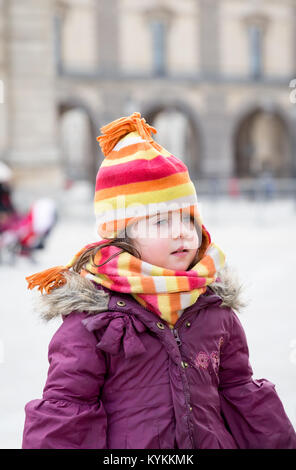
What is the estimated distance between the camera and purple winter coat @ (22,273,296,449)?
6.94ft

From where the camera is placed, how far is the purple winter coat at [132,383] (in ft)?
6.94

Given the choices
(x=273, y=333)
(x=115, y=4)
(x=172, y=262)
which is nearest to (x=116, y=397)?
(x=172, y=262)

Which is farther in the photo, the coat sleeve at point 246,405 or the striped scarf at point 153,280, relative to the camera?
the coat sleeve at point 246,405

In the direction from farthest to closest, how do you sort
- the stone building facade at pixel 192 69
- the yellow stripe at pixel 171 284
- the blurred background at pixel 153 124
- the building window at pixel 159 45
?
1. the building window at pixel 159 45
2. the stone building facade at pixel 192 69
3. the blurred background at pixel 153 124
4. the yellow stripe at pixel 171 284

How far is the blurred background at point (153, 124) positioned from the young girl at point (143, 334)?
1614 millimetres

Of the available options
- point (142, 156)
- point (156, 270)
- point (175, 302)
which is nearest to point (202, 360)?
point (175, 302)

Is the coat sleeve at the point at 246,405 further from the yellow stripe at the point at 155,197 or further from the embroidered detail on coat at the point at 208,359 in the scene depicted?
the yellow stripe at the point at 155,197

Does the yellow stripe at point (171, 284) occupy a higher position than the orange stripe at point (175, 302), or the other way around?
the yellow stripe at point (171, 284)

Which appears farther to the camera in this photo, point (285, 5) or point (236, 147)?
point (236, 147)

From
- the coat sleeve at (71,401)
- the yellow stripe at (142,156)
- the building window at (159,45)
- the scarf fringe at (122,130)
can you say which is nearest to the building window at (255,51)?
the building window at (159,45)

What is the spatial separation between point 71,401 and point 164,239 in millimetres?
566

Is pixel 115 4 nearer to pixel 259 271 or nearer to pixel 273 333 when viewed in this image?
pixel 259 271
